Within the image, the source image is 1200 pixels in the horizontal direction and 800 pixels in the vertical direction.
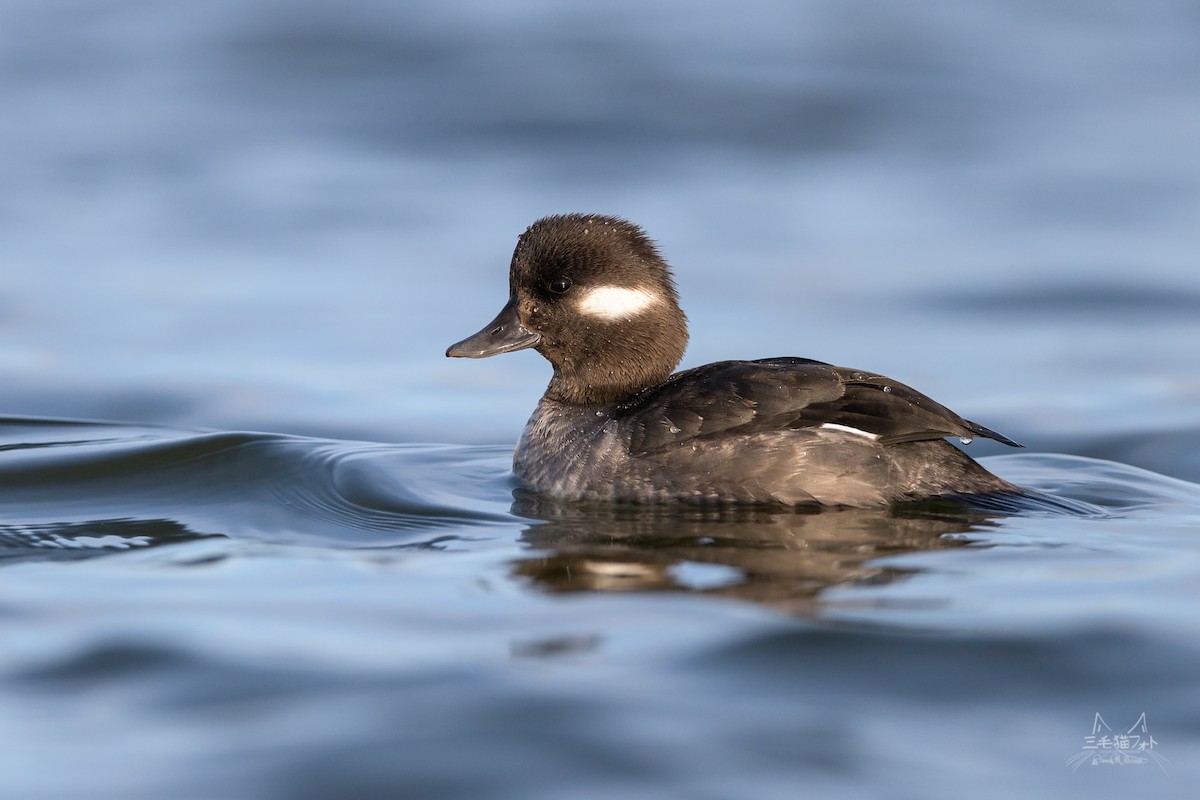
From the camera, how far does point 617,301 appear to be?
7.82 metres

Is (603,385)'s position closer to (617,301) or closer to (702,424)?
(617,301)

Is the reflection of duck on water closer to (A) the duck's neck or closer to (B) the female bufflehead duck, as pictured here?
(B) the female bufflehead duck

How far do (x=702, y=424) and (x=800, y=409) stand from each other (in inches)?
16.1

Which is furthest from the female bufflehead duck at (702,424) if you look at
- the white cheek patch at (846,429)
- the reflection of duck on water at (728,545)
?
the reflection of duck on water at (728,545)

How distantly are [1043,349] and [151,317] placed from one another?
5.73 meters

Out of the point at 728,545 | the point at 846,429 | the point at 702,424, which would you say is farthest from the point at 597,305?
the point at 728,545

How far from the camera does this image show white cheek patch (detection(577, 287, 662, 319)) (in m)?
7.82

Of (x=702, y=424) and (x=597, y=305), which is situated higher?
(x=597, y=305)

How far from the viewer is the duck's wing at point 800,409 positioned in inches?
278

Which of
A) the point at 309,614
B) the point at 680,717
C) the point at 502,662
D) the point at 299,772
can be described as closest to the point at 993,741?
the point at 680,717

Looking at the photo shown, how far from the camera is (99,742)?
473 centimetres

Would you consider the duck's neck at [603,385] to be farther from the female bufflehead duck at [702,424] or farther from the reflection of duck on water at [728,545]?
the reflection of duck on water at [728,545]

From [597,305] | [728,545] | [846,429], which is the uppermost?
[597,305]

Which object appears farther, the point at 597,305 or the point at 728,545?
the point at 597,305
